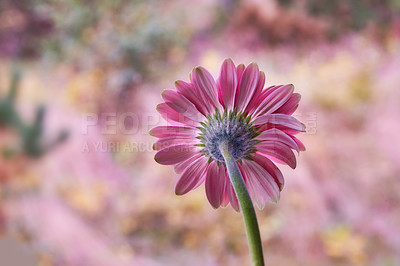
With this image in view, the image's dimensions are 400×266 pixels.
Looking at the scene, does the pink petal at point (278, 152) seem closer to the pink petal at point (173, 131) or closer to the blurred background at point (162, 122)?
the pink petal at point (173, 131)

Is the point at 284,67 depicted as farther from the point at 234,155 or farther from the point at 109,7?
the point at 234,155

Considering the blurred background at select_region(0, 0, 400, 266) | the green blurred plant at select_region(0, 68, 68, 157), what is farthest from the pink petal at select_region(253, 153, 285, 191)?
the green blurred plant at select_region(0, 68, 68, 157)

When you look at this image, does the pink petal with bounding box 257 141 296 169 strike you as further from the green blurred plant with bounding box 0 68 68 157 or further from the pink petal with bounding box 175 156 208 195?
the green blurred plant with bounding box 0 68 68 157

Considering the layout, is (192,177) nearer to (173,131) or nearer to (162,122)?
(173,131)

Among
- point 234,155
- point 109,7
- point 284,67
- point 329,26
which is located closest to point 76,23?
point 109,7

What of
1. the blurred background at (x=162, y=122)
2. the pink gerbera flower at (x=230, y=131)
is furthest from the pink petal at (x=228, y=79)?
the blurred background at (x=162, y=122)

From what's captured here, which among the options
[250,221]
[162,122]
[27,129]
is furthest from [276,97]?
[27,129]
